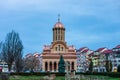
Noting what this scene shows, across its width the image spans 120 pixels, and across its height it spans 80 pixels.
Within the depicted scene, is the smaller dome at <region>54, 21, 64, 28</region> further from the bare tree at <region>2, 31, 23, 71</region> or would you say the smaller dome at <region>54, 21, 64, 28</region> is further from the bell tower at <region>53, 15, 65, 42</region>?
the bare tree at <region>2, 31, 23, 71</region>

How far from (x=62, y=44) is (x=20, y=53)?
37852 millimetres

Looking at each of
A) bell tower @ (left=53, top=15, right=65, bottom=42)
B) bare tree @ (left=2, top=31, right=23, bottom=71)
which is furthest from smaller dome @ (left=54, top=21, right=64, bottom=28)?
bare tree @ (left=2, top=31, right=23, bottom=71)

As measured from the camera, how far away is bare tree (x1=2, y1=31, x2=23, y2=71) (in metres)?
91.1

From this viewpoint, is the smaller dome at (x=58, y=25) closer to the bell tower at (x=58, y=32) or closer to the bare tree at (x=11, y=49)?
the bell tower at (x=58, y=32)

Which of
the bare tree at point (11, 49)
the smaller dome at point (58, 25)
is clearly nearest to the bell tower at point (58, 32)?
the smaller dome at point (58, 25)

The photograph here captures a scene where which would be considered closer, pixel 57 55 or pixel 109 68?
pixel 109 68

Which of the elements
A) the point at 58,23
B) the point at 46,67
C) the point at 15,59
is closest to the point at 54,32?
the point at 58,23

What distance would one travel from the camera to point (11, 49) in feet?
300

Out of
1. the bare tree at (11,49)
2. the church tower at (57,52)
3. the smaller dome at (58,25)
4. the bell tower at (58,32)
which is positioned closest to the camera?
the bare tree at (11,49)

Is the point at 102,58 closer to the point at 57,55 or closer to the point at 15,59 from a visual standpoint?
the point at 57,55

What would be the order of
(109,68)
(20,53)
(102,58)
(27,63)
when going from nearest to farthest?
(20,53)
(109,68)
(27,63)
(102,58)

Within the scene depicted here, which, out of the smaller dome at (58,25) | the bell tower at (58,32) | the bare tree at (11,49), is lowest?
the bare tree at (11,49)

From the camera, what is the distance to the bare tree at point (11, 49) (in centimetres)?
9106

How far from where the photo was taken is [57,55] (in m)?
127
